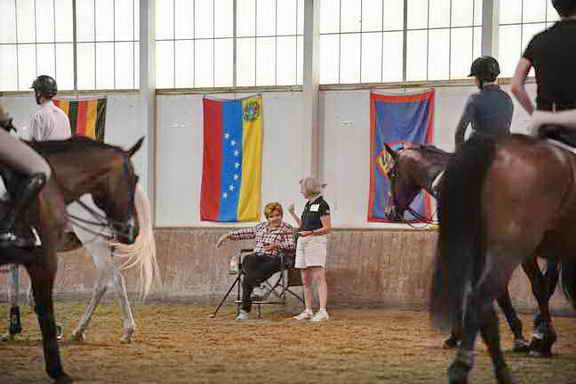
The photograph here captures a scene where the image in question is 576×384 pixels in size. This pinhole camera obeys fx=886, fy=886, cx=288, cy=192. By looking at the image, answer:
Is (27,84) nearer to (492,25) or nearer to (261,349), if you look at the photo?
(492,25)

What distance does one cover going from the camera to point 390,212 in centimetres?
948

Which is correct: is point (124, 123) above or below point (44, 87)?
below

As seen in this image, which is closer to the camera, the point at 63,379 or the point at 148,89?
the point at 63,379

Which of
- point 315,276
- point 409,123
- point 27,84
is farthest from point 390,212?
point 27,84

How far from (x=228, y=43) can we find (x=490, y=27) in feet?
18.2

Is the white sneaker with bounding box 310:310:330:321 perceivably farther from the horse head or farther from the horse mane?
the horse mane

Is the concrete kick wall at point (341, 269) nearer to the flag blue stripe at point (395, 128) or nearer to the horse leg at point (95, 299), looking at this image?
the flag blue stripe at point (395, 128)

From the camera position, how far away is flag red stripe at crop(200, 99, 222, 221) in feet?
59.1

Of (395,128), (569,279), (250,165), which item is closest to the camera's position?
(569,279)

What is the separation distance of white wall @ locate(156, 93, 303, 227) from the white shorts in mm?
5658

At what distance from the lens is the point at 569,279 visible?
6691mm

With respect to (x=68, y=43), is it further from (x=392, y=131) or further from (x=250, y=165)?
(x=392, y=131)

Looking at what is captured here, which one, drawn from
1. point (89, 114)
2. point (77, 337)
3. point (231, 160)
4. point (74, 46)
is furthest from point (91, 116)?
point (77, 337)

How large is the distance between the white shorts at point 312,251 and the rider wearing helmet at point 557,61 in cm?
633
